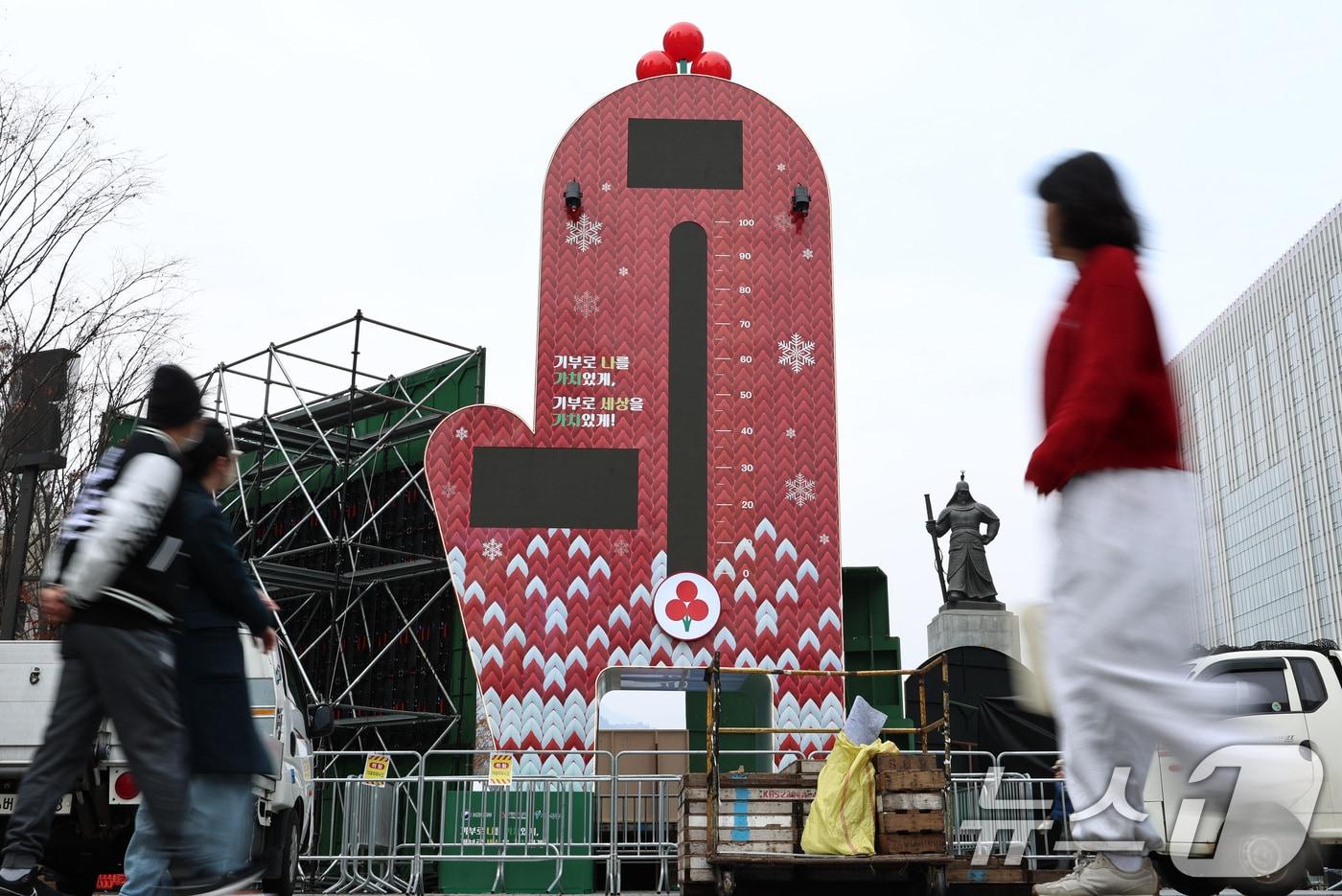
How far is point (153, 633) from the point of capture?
13.9ft

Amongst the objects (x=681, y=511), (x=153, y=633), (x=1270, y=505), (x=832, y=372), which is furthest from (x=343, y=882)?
(x=1270, y=505)

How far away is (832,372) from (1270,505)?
7287cm

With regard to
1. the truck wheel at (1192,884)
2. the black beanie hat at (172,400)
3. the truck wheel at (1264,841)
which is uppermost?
the black beanie hat at (172,400)

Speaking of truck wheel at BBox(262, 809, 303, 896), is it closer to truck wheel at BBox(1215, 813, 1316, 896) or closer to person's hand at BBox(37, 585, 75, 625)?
Answer: person's hand at BBox(37, 585, 75, 625)

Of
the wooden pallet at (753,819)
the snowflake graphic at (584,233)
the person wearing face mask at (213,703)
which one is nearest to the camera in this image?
the person wearing face mask at (213,703)

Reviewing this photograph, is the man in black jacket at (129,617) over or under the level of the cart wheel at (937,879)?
over

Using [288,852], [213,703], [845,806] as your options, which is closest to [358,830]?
[288,852]

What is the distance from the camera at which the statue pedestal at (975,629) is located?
20562 millimetres

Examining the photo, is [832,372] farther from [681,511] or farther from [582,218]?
[582,218]

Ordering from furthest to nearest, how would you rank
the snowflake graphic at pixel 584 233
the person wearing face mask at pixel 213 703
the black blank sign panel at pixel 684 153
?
1. the black blank sign panel at pixel 684 153
2. the snowflake graphic at pixel 584 233
3. the person wearing face mask at pixel 213 703

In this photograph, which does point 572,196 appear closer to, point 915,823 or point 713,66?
point 713,66

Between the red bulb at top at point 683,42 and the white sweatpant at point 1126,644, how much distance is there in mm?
17652

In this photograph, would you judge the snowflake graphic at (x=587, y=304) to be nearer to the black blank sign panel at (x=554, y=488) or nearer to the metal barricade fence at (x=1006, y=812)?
the black blank sign panel at (x=554, y=488)

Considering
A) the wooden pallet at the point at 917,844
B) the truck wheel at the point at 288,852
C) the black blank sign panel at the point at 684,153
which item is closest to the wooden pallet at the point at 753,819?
the wooden pallet at the point at 917,844
